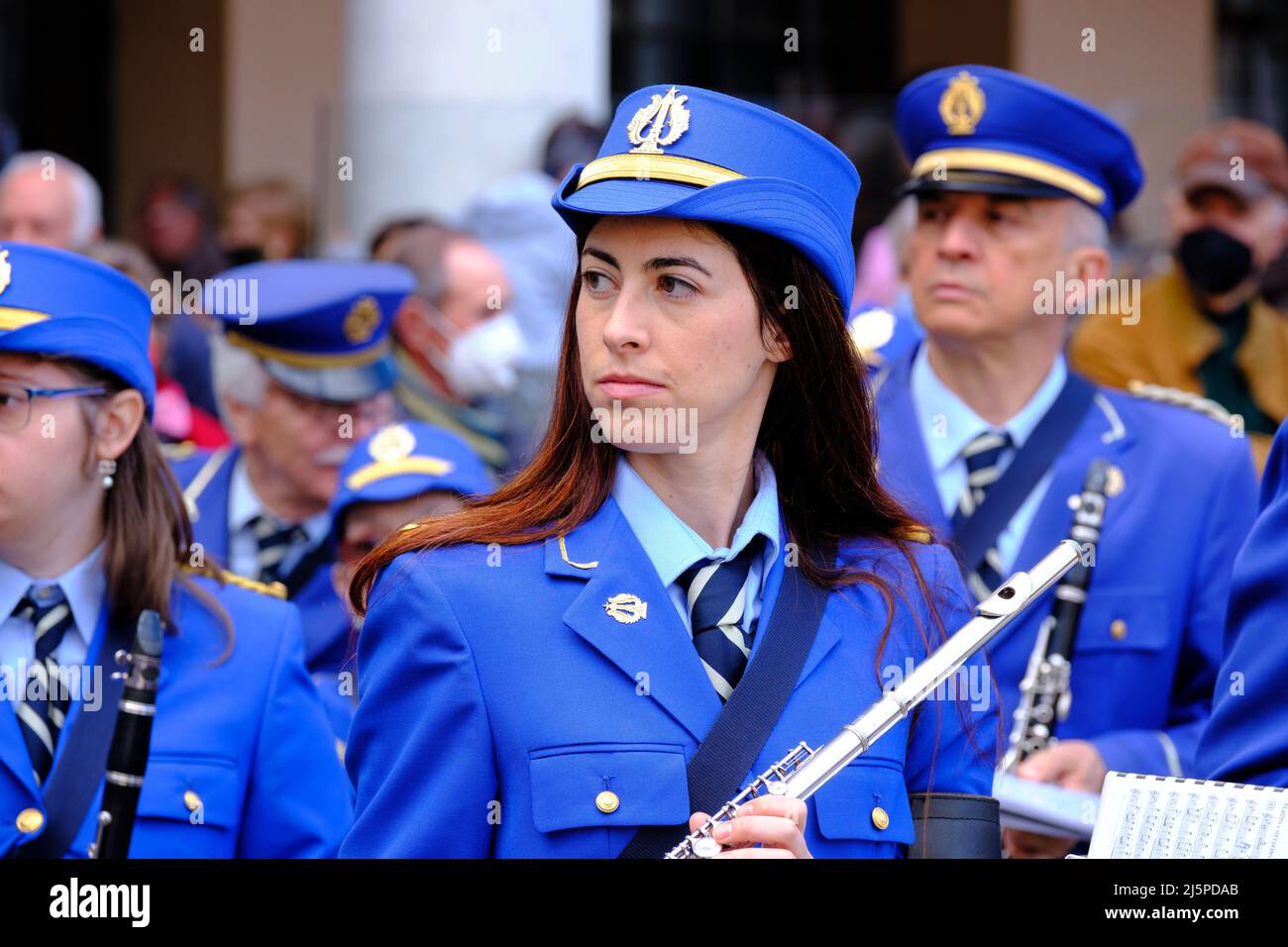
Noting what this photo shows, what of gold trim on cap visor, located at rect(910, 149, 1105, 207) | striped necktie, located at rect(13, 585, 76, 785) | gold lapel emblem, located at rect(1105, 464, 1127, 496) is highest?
gold trim on cap visor, located at rect(910, 149, 1105, 207)

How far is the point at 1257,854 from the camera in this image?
103 inches

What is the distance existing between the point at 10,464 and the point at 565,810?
1343 millimetres

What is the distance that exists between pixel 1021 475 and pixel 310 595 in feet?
5.53

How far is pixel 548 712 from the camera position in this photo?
2916mm

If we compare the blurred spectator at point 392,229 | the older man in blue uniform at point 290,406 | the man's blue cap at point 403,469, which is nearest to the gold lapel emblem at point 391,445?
the man's blue cap at point 403,469

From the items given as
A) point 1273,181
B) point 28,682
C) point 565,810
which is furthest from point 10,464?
point 1273,181

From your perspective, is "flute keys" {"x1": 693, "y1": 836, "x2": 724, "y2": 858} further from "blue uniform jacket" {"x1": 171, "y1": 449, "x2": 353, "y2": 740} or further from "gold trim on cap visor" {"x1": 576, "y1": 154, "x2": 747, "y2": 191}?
"blue uniform jacket" {"x1": 171, "y1": 449, "x2": 353, "y2": 740}

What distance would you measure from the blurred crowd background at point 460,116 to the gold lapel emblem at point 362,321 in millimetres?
713

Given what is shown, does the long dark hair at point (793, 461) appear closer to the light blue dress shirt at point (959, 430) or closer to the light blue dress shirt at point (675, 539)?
the light blue dress shirt at point (675, 539)

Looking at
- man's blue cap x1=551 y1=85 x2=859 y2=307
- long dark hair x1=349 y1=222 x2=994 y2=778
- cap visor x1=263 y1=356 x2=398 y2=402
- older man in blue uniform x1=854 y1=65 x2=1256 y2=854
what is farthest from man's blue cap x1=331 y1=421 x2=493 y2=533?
man's blue cap x1=551 y1=85 x2=859 y2=307

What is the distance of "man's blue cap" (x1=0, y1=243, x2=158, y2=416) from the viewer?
376 cm

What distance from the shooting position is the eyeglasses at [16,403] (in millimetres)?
3725

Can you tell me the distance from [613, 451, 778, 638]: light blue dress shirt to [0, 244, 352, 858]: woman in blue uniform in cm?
104
